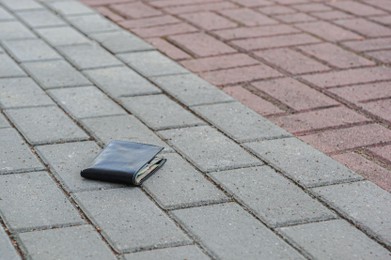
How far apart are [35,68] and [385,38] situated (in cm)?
240

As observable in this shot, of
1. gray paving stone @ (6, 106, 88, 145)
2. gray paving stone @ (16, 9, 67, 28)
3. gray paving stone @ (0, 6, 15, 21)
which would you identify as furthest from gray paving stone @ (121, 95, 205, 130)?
gray paving stone @ (0, 6, 15, 21)

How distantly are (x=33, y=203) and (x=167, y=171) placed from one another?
0.63m

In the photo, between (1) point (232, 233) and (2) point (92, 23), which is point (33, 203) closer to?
(1) point (232, 233)

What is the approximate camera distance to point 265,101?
4539mm

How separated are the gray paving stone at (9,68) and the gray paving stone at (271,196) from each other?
5.67 ft

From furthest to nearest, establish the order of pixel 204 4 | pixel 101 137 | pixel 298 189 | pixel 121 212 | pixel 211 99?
pixel 204 4, pixel 211 99, pixel 101 137, pixel 298 189, pixel 121 212

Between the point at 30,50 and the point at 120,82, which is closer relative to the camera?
the point at 120,82

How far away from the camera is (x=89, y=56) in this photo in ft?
17.0

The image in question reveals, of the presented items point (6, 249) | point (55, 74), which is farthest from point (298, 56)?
point (6, 249)

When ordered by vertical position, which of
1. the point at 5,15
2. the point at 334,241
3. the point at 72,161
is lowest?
the point at 5,15

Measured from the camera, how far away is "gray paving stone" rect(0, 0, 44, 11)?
6258 millimetres

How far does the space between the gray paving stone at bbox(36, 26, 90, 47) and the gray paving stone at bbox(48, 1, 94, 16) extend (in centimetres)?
42

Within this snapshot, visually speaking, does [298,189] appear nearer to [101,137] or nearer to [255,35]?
[101,137]

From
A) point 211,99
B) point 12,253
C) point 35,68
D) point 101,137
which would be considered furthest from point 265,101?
point 12,253
